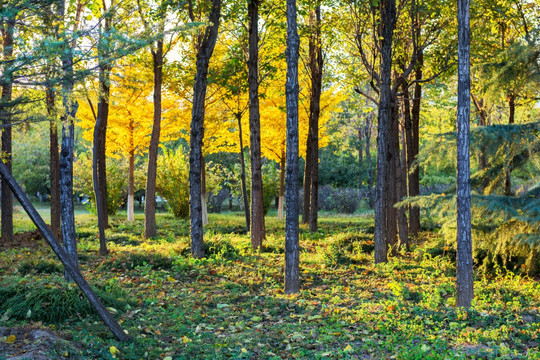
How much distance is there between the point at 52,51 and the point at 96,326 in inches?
119

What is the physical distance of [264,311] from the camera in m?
6.80

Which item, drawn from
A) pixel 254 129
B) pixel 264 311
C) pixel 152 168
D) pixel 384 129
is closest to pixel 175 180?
pixel 152 168

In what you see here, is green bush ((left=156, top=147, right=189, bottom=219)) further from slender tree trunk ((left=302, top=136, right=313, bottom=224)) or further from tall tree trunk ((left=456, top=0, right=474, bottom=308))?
tall tree trunk ((left=456, top=0, right=474, bottom=308))

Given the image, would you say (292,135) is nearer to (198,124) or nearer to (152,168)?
(198,124)

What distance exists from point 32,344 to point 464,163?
5.59 m

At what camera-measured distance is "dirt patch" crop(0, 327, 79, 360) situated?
4098 millimetres

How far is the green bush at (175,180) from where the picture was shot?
20.9 meters

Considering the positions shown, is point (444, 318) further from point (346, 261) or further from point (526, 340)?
point (346, 261)

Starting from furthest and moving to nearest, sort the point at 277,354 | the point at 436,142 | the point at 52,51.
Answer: the point at 436,142
the point at 277,354
the point at 52,51

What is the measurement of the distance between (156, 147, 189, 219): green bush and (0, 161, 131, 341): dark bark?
15924 millimetres

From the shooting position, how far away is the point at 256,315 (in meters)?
6.61

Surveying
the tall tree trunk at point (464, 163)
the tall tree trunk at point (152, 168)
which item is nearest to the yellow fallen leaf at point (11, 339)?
the tall tree trunk at point (464, 163)

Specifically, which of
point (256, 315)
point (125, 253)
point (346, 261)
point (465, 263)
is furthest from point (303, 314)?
point (125, 253)

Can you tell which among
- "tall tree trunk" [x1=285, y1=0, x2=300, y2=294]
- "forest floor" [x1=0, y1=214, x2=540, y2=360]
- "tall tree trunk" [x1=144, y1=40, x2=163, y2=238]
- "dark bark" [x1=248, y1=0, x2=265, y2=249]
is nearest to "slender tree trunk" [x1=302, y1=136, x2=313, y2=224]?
"dark bark" [x1=248, y1=0, x2=265, y2=249]
